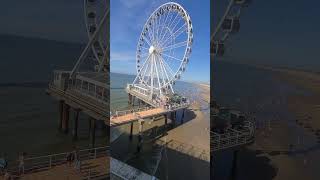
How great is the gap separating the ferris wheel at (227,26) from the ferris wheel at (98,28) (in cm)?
260

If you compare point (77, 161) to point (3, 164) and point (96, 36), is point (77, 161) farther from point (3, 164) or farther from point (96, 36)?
point (96, 36)

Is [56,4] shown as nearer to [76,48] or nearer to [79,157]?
[76,48]

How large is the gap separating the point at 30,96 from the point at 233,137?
3062 millimetres

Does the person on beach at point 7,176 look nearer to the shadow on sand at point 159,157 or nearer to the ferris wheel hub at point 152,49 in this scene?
the shadow on sand at point 159,157

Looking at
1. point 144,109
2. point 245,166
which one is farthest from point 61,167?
point 245,166

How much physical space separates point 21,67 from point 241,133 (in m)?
3.29

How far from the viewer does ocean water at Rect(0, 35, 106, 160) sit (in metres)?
5.95

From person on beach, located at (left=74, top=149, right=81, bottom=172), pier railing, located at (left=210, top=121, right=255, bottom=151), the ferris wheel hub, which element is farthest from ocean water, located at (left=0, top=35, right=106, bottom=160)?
pier railing, located at (left=210, top=121, right=255, bottom=151)

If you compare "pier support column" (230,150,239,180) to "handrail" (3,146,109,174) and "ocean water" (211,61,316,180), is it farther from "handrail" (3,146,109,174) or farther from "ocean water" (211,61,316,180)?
"handrail" (3,146,109,174)

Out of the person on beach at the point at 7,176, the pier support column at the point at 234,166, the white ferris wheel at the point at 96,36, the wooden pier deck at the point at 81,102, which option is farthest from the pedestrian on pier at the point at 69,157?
the pier support column at the point at 234,166

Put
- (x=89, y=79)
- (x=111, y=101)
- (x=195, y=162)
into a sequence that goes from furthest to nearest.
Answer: (x=111, y=101), (x=89, y=79), (x=195, y=162)

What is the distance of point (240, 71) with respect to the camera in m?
4.38

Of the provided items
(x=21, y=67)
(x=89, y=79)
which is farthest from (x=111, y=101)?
(x=21, y=67)

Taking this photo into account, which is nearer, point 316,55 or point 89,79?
point 316,55
